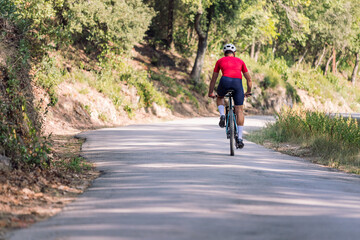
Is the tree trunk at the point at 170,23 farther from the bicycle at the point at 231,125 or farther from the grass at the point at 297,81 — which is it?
the bicycle at the point at 231,125

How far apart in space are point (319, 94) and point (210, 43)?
13.7 metres

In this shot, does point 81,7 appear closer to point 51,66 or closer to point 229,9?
point 51,66

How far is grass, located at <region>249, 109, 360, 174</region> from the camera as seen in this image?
42.0ft

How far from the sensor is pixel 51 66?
20016 mm

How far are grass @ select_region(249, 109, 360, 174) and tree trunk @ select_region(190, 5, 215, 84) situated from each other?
1533 cm

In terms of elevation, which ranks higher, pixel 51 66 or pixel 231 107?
pixel 51 66

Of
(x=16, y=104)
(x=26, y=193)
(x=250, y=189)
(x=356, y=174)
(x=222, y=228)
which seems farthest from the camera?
(x=356, y=174)

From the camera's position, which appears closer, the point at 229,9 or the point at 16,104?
the point at 16,104

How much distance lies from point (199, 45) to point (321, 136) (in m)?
20.7

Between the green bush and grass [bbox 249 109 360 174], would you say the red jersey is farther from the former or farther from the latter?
the green bush

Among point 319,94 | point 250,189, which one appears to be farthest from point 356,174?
point 319,94

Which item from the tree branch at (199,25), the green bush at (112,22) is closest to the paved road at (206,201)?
the green bush at (112,22)

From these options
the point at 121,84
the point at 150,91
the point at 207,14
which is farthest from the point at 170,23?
the point at 121,84

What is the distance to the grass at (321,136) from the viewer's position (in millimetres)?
12798
